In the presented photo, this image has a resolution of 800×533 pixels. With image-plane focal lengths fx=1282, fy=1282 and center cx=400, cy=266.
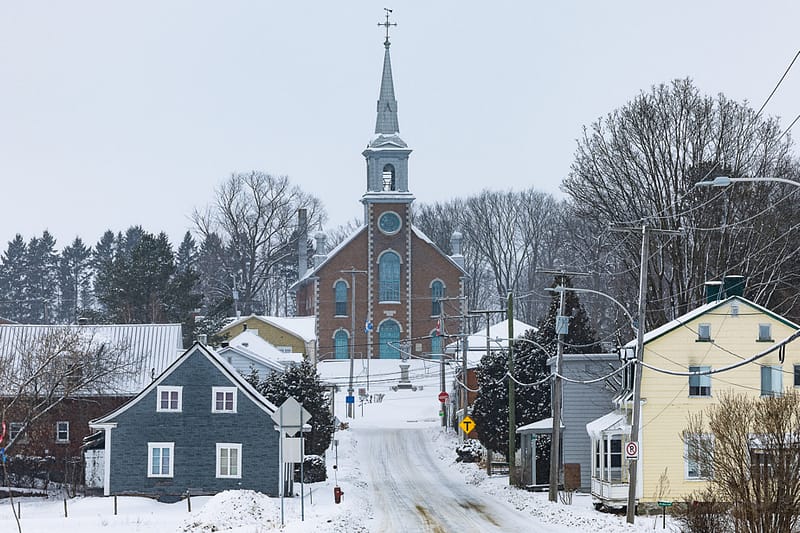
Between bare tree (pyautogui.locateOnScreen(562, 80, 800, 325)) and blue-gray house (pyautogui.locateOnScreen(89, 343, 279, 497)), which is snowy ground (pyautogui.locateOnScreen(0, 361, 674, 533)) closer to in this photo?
blue-gray house (pyautogui.locateOnScreen(89, 343, 279, 497))

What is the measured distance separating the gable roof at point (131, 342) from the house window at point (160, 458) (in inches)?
378

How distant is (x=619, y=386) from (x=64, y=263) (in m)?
118

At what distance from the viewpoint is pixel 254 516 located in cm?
3628

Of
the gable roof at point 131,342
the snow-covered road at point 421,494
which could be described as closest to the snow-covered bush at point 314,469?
the snow-covered road at point 421,494

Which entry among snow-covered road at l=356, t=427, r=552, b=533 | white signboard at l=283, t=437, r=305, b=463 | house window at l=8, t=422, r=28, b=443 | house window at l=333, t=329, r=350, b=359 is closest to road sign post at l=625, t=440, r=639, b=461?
snow-covered road at l=356, t=427, r=552, b=533

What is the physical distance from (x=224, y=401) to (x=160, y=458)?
10.2 ft

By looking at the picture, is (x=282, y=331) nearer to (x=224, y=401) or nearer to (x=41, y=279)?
(x=224, y=401)

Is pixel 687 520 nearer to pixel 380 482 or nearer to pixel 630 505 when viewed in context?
pixel 630 505

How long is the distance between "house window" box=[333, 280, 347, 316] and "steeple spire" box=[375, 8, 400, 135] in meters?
13.2

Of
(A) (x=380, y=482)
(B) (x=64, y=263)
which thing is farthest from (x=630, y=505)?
(B) (x=64, y=263)

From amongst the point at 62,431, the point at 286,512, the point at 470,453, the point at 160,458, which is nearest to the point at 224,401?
the point at 160,458

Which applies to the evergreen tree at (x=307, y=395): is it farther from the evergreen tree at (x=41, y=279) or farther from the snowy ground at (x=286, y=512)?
the evergreen tree at (x=41, y=279)

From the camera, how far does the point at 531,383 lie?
54.6 meters

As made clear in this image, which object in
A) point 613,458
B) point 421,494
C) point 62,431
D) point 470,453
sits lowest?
point 421,494
